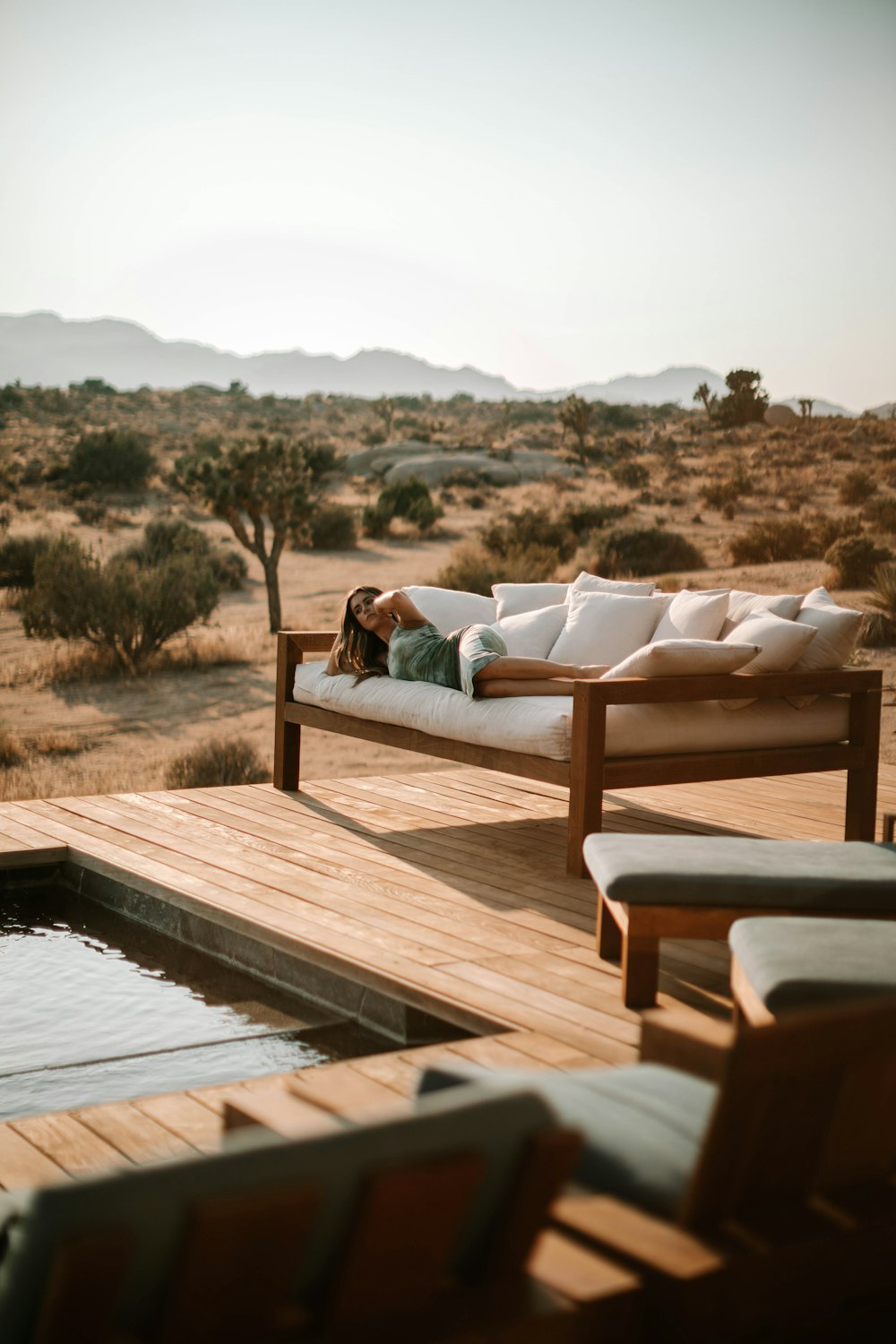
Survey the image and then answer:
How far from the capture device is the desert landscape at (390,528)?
992 cm

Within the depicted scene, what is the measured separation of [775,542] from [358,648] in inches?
254

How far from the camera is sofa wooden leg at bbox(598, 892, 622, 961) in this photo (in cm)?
317

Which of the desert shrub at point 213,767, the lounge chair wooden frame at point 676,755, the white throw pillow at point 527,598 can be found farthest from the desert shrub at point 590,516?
the lounge chair wooden frame at point 676,755

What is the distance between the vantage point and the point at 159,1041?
2.98 meters

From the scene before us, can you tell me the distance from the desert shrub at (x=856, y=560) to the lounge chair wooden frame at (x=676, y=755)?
520 cm

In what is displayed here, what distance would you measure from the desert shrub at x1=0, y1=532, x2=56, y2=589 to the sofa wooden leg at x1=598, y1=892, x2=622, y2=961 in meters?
8.84

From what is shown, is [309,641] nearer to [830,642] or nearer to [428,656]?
[428,656]

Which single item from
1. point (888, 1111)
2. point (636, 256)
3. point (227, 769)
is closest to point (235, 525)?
point (227, 769)

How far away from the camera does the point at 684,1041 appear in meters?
1.38

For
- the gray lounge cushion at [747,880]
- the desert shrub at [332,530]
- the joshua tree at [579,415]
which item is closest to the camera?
the gray lounge cushion at [747,880]

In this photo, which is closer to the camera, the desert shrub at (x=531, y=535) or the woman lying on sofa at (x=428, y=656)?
the woman lying on sofa at (x=428, y=656)

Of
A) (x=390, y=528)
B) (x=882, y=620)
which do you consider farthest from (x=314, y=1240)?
(x=390, y=528)

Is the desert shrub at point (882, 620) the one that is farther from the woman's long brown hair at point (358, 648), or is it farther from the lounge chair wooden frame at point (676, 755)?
the woman's long brown hair at point (358, 648)

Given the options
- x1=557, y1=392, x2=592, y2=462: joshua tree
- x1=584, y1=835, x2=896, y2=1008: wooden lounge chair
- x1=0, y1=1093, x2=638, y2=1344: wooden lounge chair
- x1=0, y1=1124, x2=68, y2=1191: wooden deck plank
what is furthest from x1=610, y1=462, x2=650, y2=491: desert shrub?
x1=0, y1=1093, x2=638, y2=1344: wooden lounge chair
